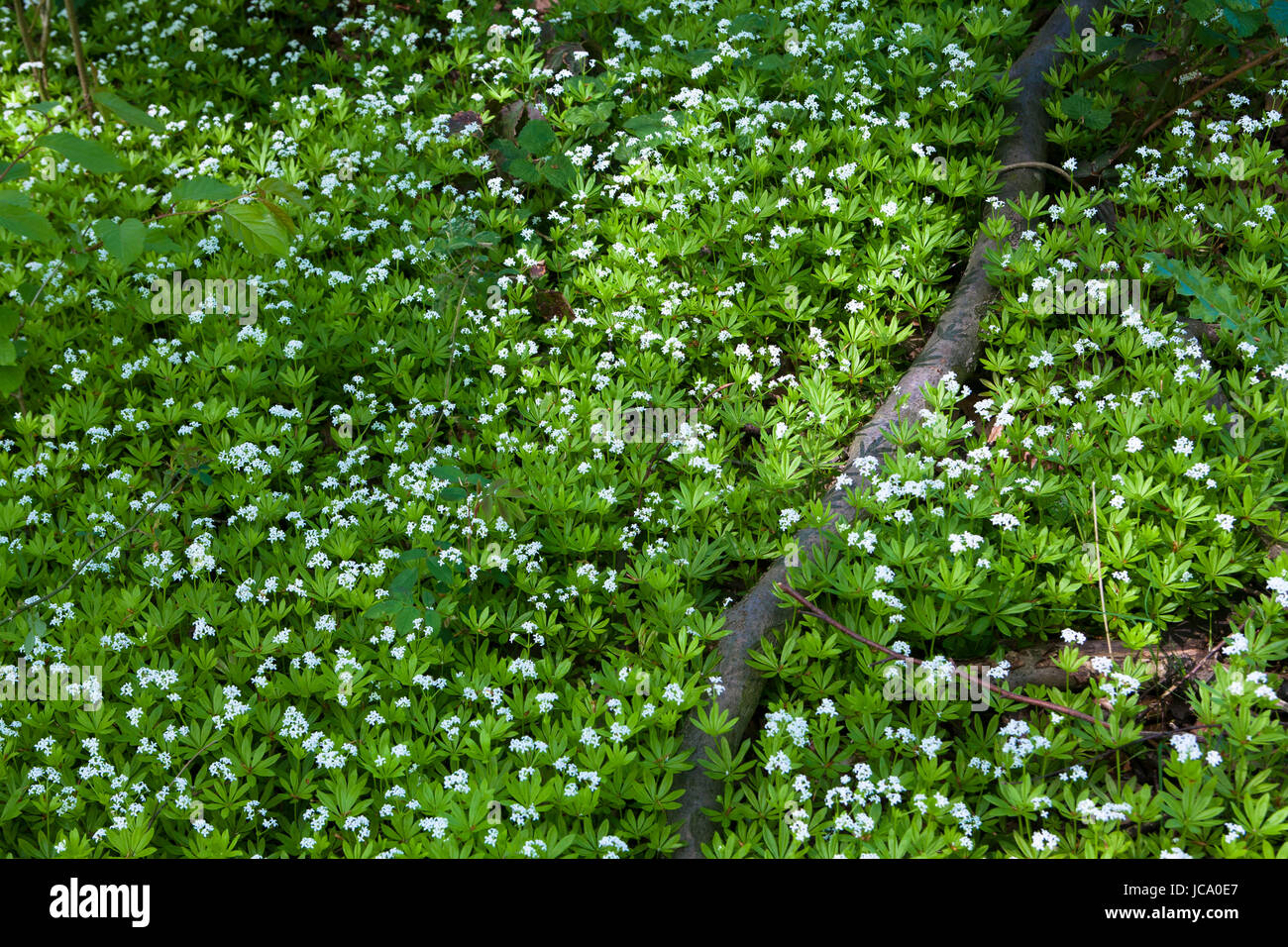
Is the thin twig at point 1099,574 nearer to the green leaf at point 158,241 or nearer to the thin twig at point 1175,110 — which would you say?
the thin twig at point 1175,110

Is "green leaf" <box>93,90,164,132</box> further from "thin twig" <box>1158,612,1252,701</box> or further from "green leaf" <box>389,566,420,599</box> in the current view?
"thin twig" <box>1158,612,1252,701</box>

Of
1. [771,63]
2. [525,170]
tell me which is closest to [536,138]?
[525,170]

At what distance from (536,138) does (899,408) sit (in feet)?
11.4

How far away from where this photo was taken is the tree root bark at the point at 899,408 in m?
4.21

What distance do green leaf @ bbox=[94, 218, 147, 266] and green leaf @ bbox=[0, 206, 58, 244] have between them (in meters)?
0.20

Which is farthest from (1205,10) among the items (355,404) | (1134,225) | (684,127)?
(355,404)

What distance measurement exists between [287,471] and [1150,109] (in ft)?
19.6

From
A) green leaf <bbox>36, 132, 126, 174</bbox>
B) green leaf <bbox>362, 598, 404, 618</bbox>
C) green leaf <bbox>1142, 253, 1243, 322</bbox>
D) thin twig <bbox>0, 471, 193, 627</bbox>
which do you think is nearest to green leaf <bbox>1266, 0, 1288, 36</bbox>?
green leaf <bbox>1142, 253, 1243, 322</bbox>

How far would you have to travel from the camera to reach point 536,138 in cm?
732

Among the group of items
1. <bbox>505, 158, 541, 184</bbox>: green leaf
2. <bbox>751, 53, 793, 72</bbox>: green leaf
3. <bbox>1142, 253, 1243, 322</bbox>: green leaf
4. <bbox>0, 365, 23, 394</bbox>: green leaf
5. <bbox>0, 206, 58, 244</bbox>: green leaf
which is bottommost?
<bbox>0, 365, 23, 394</bbox>: green leaf

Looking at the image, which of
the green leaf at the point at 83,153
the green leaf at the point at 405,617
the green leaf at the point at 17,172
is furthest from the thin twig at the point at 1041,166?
the green leaf at the point at 17,172

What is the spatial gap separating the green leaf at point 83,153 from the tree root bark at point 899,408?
11.1ft

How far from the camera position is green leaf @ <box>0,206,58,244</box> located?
4.36m

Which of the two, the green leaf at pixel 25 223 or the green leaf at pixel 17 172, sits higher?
the green leaf at pixel 17 172
